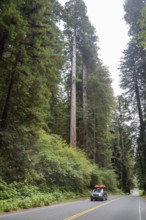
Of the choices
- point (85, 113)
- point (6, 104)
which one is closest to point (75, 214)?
point (6, 104)

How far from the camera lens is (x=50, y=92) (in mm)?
17516

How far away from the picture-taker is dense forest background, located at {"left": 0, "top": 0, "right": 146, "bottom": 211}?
14.8 meters

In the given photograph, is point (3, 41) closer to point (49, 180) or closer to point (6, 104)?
point (6, 104)

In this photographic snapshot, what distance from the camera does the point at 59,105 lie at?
41219mm

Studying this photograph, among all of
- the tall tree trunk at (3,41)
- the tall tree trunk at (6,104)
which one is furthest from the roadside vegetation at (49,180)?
the tall tree trunk at (3,41)

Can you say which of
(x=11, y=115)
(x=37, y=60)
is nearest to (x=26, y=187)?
(x=11, y=115)

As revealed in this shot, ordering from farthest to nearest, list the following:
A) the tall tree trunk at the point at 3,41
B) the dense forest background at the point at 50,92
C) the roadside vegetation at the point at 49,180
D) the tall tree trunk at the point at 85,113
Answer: the tall tree trunk at the point at 85,113 < the roadside vegetation at the point at 49,180 < the dense forest background at the point at 50,92 < the tall tree trunk at the point at 3,41

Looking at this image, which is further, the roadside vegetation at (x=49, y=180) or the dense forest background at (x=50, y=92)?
the roadside vegetation at (x=49, y=180)

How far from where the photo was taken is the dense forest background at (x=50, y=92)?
14.8m

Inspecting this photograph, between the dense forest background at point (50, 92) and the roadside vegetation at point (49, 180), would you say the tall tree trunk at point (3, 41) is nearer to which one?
the dense forest background at point (50, 92)

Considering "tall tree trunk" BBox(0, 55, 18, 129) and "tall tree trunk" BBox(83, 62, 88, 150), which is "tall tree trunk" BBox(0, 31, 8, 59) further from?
"tall tree trunk" BBox(83, 62, 88, 150)

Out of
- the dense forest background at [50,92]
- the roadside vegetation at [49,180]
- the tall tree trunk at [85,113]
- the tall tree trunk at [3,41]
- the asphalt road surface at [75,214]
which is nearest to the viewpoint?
the asphalt road surface at [75,214]

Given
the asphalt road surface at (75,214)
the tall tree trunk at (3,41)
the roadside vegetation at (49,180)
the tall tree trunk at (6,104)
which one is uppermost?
the tall tree trunk at (3,41)

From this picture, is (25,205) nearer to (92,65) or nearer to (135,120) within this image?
(135,120)
